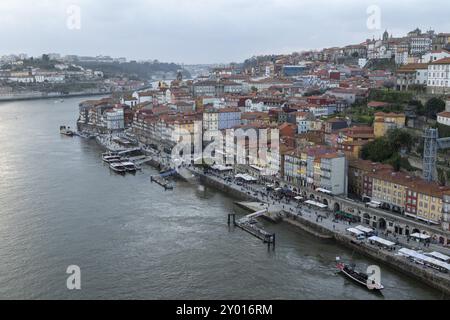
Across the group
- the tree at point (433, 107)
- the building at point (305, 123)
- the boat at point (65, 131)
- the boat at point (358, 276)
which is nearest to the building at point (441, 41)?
the building at point (305, 123)

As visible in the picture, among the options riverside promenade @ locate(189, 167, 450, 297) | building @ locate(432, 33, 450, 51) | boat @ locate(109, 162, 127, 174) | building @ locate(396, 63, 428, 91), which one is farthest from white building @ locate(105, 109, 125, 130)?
building @ locate(432, 33, 450, 51)

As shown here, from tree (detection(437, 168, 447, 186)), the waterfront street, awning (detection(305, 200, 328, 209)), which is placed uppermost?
tree (detection(437, 168, 447, 186))

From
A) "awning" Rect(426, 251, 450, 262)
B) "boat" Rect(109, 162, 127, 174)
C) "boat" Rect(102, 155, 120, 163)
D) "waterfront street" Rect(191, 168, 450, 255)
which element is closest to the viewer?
"awning" Rect(426, 251, 450, 262)

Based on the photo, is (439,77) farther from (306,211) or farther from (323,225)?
(323,225)

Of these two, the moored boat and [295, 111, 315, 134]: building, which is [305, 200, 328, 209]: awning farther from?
the moored boat

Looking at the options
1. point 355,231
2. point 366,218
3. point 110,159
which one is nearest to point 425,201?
point 366,218
